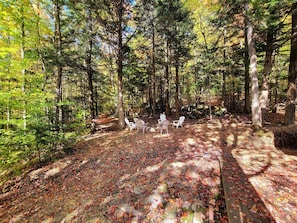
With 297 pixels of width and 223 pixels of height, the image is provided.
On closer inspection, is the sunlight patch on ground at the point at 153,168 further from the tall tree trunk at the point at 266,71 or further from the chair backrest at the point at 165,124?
the tall tree trunk at the point at 266,71

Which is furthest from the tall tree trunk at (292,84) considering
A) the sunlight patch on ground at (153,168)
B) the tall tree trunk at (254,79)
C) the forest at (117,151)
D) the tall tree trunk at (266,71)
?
the sunlight patch on ground at (153,168)

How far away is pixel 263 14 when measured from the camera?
5355mm

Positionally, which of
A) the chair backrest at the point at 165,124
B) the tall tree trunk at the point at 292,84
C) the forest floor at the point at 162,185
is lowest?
the forest floor at the point at 162,185

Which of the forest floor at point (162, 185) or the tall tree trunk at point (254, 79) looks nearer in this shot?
the forest floor at point (162, 185)

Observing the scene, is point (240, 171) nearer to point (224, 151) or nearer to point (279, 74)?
point (224, 151)

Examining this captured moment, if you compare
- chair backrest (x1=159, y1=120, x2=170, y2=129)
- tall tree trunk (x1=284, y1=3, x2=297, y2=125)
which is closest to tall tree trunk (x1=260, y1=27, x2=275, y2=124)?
tall tree trunk (x1=284, y1=3, x2=297, y2=125)

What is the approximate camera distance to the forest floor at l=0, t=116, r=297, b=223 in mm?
2571

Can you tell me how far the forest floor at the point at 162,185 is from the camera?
257 cm

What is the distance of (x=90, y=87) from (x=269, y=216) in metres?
9.95

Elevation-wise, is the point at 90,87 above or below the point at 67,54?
below

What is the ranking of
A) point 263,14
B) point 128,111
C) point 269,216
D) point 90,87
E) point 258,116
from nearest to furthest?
point 269,216
point 263,14
point 258,116
point 90,87
point 128,111

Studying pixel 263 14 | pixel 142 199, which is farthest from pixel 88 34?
pixel 142 199

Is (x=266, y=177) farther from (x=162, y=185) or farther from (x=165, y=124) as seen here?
(x=165, y=124)

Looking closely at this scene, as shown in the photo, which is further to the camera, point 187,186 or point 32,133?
point 32,133
